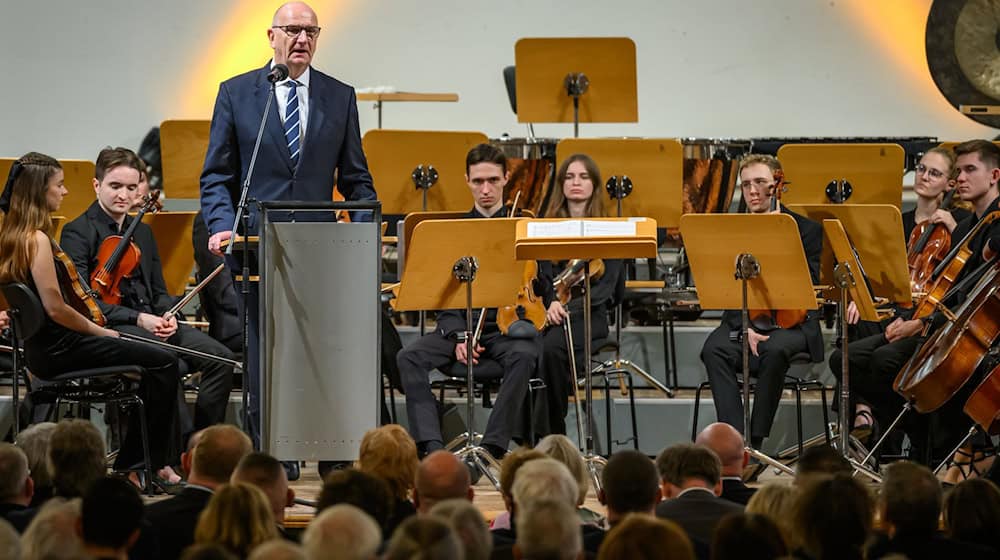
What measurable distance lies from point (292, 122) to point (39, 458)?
147 cm

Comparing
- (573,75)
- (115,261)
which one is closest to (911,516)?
(115,261)

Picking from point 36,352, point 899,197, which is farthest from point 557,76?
point 36,352

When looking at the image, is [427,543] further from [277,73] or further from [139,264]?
[139,264]

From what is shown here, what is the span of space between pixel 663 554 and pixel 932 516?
36.9 inches

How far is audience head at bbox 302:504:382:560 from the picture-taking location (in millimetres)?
2643

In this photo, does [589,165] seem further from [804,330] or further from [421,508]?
[421,508]

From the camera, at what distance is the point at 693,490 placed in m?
3.61

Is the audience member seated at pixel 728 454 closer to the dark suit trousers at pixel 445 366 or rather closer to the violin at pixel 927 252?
the dark suit trousers at pixel 445 366

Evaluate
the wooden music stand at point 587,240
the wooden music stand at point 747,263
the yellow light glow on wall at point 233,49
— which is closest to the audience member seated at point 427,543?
the wooden music stand at point 587,240

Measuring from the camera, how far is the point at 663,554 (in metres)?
2.64

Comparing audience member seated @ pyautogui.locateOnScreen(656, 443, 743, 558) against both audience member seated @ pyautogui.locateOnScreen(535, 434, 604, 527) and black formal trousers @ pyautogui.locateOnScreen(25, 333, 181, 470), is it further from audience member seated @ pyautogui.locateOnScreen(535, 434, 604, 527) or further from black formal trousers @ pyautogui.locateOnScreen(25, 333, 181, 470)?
black formal trousers @ pyautogui.locateOnScreen(25, 333, 181, 470)

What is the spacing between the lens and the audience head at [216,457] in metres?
3.63

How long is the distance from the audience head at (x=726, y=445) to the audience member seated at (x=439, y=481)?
0.86m

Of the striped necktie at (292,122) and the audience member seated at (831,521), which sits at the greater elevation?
the striped necktie at (292,122)
